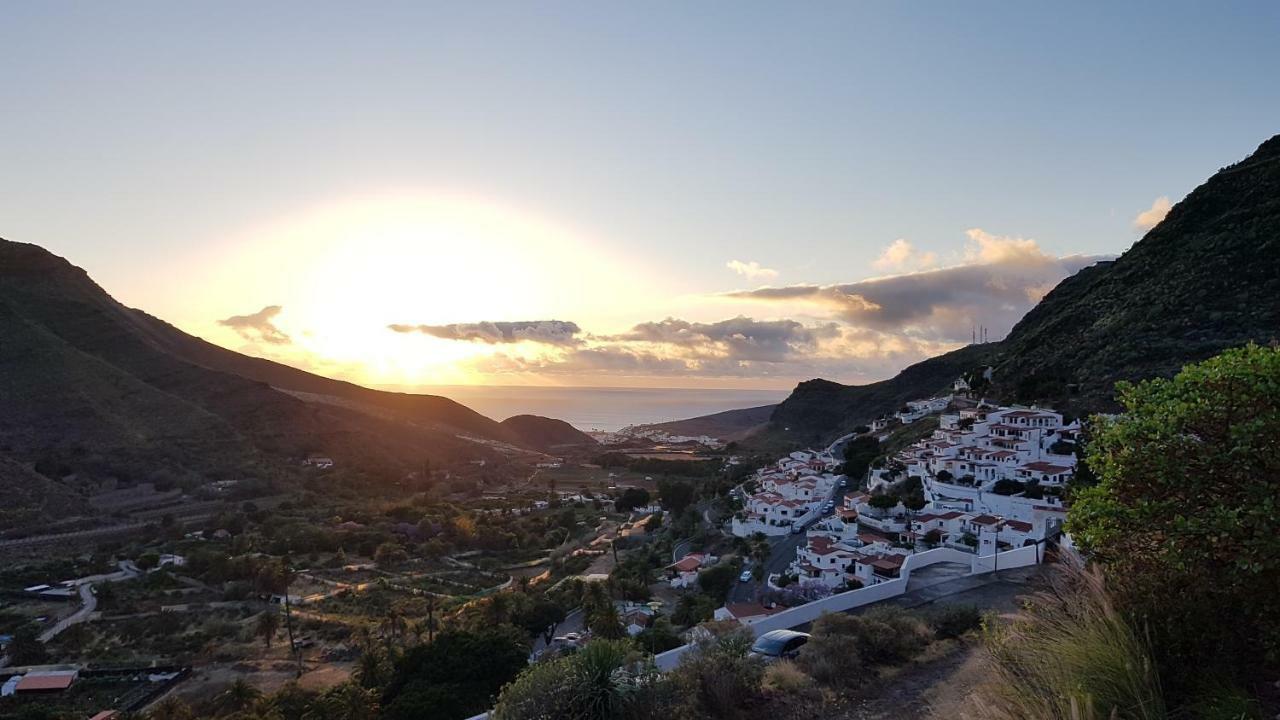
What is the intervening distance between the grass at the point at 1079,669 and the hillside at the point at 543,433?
118 m

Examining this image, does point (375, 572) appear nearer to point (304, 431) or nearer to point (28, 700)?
point (28, 700)

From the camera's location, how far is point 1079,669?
3779 mm

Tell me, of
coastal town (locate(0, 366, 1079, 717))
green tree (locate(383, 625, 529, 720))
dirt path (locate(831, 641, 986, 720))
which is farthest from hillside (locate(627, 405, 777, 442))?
dirt path (locate(831, 641, 986, 720))

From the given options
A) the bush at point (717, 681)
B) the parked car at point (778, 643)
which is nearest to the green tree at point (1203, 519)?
the bush at point (717, 681)

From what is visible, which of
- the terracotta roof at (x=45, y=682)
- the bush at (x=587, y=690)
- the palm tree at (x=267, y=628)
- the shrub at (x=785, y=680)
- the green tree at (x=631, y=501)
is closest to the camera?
the bush at (x=587, y=690)

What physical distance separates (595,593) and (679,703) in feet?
65.8

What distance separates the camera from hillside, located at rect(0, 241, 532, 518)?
5514cm

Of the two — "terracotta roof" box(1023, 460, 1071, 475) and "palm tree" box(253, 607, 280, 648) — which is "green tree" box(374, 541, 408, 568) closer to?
"palm tree" box(253, 607, 280, 648)

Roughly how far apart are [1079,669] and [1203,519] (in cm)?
121

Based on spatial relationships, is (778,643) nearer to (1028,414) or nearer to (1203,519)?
(1203,519)

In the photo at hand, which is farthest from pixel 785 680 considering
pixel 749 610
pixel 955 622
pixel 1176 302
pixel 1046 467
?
pixel 1176 302

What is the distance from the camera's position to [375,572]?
37.8 metres

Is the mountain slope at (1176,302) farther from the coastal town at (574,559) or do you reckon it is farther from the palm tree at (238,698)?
the palm tree at (238,698)

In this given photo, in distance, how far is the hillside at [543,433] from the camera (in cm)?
12462
